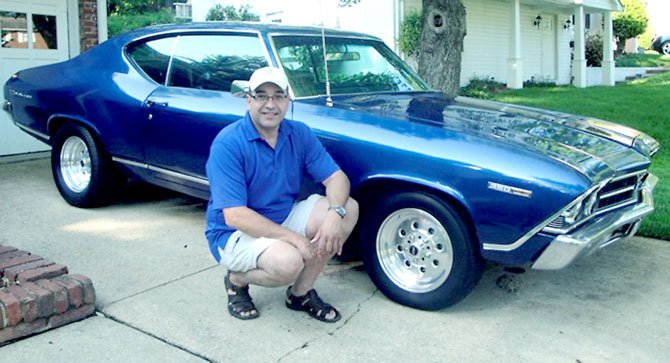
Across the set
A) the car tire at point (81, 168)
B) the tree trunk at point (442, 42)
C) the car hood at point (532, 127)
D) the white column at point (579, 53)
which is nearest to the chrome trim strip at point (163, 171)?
the car tire at point (81, 168)

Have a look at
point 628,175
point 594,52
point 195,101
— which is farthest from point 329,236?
point 594,52

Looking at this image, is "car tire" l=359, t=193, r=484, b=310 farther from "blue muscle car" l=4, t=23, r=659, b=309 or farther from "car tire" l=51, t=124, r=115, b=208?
"car tire" l=51, t=124, r=115, b=208

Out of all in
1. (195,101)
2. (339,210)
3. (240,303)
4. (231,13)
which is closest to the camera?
(339,210)

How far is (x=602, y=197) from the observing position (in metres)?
3.73

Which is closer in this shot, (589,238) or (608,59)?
(589,238)

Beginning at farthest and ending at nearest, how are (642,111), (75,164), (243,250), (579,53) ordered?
1. (579,53)
2. (642,111)
3. (75,164)
4. (243,250)

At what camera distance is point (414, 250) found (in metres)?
3.87

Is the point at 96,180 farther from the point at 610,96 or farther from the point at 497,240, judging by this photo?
the point at 610,96

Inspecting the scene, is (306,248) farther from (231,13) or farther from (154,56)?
(231,13)

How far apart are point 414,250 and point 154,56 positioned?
2793 mm

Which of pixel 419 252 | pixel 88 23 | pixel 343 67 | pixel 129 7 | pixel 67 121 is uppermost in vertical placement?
pixel 129 7

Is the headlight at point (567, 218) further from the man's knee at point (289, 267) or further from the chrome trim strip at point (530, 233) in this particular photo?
the man's knee at point (289, 267)

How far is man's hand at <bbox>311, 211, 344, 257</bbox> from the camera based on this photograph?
11.6ft

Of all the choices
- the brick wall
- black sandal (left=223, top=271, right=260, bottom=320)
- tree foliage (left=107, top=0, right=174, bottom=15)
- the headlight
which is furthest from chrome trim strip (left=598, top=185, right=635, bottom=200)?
tree foliage (left=107, top=0, right=174, bottom=15)
